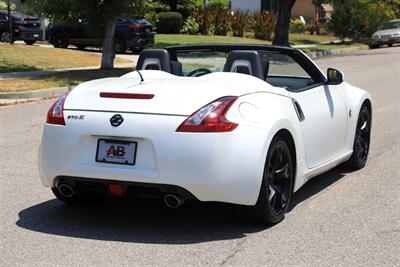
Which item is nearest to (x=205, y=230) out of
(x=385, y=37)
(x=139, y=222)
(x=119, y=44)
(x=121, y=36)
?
(x=139, y=222)

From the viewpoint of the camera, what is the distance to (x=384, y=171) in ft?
24.3

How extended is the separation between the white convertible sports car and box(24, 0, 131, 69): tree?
1426 cm

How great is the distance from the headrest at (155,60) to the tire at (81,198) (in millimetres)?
1246

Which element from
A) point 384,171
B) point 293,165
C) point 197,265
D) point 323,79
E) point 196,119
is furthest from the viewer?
point 384,171

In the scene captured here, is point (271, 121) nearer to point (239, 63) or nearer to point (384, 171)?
point (239, 63)

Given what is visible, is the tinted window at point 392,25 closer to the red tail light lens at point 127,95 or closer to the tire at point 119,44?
the tire at point 119,44

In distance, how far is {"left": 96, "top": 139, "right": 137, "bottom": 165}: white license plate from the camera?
4938 mm

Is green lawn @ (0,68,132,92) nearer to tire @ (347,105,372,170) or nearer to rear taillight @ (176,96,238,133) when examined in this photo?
tire @ (347,105,372,170)

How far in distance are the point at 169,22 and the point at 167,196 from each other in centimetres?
3530

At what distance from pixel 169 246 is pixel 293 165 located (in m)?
1.35

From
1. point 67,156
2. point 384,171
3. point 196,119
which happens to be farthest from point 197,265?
point 384,171

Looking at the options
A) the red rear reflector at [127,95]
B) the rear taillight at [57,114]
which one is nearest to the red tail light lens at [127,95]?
the red rear reflector at [127,95]

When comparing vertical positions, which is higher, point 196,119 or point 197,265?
point 196,119

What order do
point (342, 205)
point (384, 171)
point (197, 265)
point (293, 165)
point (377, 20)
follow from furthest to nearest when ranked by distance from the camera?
point (377, 20) → point (384, 171) → point (342, 205) → point (293, 165) → point (197, 265)
